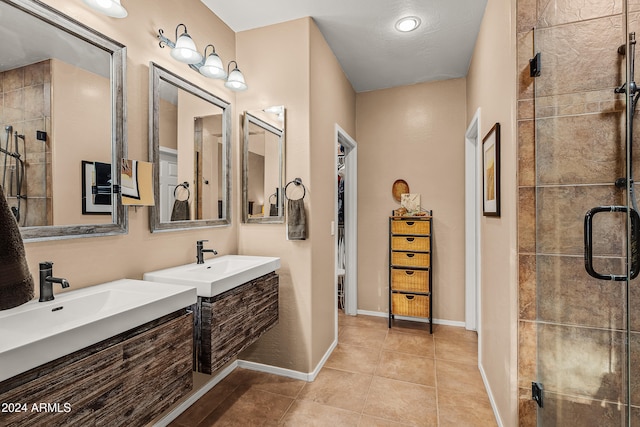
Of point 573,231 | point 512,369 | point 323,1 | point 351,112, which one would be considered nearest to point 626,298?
point 573,231

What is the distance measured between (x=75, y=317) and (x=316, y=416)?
1.44m

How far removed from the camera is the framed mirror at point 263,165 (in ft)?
7.82

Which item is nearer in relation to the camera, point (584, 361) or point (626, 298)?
point (626, 298)

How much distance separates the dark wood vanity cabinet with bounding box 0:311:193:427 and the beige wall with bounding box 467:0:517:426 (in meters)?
1.62

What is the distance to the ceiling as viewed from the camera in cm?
216

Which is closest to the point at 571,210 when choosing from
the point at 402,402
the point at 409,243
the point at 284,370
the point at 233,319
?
the point at 402,402

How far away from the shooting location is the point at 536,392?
4.99 ft

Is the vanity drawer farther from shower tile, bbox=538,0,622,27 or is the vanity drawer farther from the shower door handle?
shower tile, bbox=538,0,622,27

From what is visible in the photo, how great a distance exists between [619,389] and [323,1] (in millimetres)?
2597

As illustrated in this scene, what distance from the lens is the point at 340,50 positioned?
2785 mm

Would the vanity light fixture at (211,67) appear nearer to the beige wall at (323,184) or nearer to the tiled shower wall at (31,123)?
the beige wall at (323,184)

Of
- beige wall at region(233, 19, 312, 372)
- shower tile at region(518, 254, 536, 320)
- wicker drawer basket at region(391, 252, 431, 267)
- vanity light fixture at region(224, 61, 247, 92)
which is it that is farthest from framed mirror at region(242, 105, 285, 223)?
shower tile at region(518, 254, 536, 320)

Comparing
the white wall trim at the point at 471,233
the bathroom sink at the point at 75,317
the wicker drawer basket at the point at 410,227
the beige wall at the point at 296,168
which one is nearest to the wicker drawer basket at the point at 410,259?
the wicker drawer basket at the point at 410,227

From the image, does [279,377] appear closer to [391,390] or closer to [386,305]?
[391,390]
